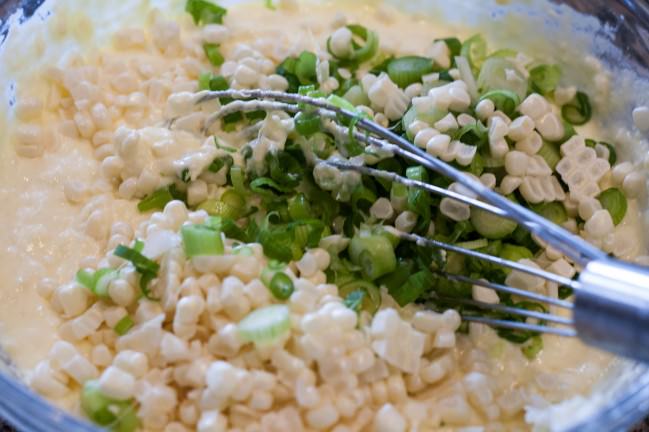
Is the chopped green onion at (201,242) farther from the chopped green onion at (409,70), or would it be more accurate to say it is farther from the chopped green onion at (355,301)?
the chopped green onion at (409,70)

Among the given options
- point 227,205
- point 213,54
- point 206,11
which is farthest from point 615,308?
point 206,11

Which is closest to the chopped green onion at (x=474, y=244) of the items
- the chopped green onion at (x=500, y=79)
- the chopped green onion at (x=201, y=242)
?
the chopped green onion at (x=500, y=79)

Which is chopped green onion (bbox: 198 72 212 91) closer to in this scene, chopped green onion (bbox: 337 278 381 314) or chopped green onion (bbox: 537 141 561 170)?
chopped green onion (bbox: 337 278 381 314)

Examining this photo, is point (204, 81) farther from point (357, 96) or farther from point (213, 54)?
point (357, 96)

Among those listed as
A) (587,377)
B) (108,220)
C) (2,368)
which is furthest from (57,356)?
(587,377)

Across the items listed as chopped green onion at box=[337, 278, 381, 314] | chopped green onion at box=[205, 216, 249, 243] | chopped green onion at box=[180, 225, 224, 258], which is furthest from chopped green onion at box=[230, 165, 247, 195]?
chopped green onion at box=[337, 278, 381, 314]

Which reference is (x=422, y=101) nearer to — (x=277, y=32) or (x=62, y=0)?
(x=277, y=32)
